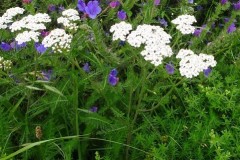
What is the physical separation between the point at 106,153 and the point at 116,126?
6.7 inches

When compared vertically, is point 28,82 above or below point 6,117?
above

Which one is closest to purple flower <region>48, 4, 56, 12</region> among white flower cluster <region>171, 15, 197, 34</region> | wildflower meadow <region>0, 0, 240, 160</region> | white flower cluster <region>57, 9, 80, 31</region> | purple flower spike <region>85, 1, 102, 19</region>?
wildflower meadow <region>0, 0, 240, 160</region>

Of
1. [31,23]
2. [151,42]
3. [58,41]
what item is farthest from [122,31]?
[31,23]

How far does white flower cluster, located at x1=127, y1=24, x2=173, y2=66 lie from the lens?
1.98 m

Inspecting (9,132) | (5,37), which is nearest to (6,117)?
(9,132)

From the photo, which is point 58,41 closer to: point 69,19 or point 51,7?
point 69,19

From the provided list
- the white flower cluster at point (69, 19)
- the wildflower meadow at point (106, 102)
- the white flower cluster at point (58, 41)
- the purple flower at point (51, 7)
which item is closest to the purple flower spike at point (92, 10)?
the wildflower meadow at point (106, 102)

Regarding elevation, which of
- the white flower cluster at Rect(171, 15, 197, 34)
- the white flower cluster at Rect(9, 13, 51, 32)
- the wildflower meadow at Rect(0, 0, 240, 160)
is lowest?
the wildflower meadow at Rect(0, 0, 240, 160)

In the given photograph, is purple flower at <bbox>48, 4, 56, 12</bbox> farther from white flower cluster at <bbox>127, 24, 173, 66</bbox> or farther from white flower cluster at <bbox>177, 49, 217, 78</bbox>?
white flower cluster at <bbox>177, 49, 217, 78</bbox>

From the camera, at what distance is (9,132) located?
2.42 m

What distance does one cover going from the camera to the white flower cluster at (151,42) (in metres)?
1.98

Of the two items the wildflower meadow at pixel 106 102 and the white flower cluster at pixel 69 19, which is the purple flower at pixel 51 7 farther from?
the white flower cluster at pixel 69 19

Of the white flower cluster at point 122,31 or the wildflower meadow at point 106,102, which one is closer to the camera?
the white flower cluster at point 122,31

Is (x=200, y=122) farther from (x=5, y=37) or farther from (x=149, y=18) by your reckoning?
(x=5, y=37)
